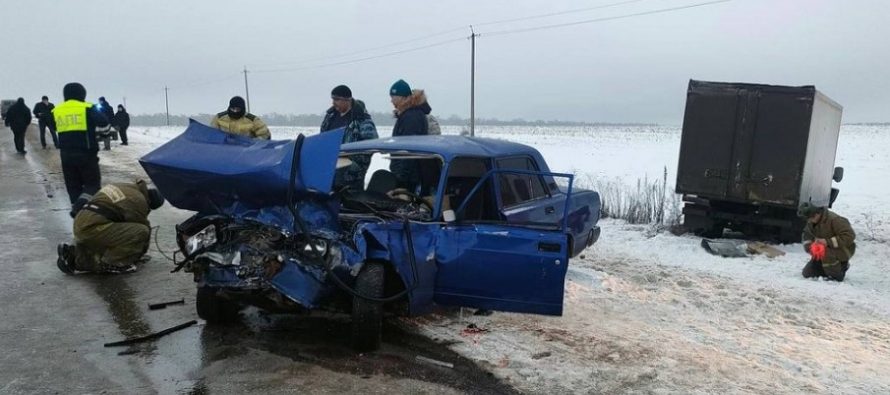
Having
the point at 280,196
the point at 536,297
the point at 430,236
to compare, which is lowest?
the point at 536,297

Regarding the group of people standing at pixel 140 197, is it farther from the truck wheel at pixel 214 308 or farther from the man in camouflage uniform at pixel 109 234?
the truck wheel at pixel 214 308

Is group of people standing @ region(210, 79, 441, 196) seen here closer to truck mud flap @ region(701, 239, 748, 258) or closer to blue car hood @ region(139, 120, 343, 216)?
blue car hood @ region(139, 120, 343, 216)

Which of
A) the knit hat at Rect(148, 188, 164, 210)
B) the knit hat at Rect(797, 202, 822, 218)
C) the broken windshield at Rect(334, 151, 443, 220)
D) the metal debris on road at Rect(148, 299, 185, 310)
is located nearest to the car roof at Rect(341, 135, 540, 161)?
the broken windshield at Rect(334, 151, 443, 220)

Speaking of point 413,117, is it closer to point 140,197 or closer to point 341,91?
point 341,91

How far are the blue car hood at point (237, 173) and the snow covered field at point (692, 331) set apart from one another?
151 centimetres

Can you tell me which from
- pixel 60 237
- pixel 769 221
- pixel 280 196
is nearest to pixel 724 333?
pixel 280 196

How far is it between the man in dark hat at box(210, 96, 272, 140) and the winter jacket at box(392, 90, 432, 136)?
2007mm

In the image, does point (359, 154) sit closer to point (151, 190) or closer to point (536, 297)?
point (536, 297)

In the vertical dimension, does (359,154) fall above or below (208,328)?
above

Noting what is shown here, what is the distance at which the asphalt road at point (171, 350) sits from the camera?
12.1ft

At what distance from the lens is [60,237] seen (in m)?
7.61

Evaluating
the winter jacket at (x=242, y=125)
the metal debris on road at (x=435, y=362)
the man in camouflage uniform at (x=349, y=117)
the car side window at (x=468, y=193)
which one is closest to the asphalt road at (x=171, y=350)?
the metal debris on road at (x=435, y=362)

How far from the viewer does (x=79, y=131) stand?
26.5 feet

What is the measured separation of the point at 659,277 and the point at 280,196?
4.49 m
